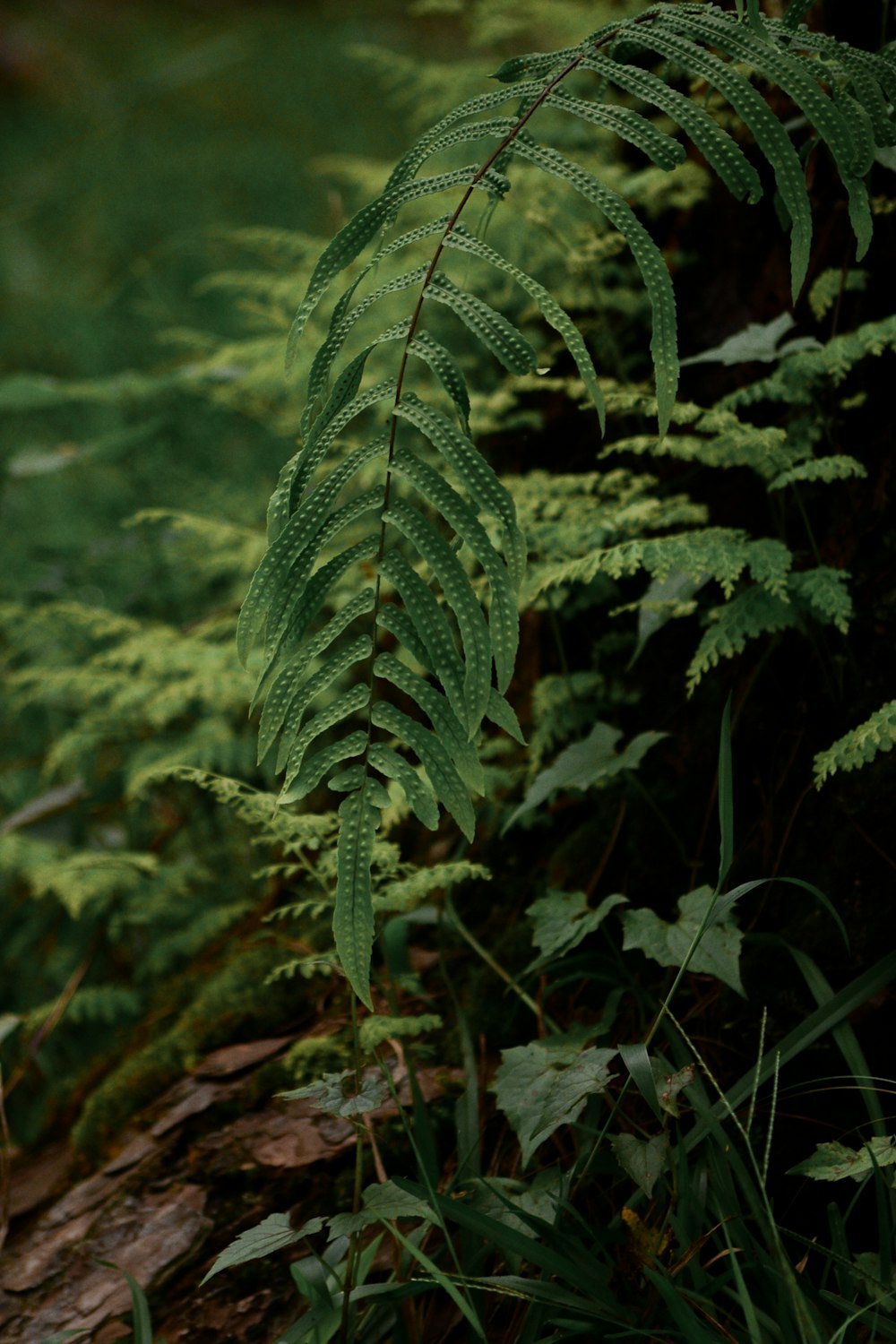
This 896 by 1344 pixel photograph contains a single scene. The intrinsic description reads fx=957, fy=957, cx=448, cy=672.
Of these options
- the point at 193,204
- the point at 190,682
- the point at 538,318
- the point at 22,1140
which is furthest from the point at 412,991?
the point at 193,204

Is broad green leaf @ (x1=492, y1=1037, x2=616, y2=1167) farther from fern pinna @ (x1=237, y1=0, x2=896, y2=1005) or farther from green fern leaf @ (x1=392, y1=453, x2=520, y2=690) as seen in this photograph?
green fern leaf @ (x1=392, y1=453, x2=520, y2=690)

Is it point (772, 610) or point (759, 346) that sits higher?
point (759, 346)

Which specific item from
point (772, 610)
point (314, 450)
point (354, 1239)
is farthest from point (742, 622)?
point (354, 1239)

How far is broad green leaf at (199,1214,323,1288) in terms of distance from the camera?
963mm

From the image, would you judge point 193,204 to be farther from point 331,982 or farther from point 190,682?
point 331,982

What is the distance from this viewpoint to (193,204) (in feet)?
16.6

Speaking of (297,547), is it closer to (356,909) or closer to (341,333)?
(341,333)

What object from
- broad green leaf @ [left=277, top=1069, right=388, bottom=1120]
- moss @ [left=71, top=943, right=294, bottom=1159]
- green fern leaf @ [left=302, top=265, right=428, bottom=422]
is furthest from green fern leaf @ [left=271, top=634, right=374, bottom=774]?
moss @ [left=71, top=943, right=294, bottom=1159]

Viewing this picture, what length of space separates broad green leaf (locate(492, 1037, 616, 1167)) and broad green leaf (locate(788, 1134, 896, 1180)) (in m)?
0.21

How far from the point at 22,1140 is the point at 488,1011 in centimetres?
143

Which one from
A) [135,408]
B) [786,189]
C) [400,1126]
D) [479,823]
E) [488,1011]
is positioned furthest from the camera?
[135,408]

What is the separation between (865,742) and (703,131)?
0.66 metres

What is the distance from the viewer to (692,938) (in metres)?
1.12

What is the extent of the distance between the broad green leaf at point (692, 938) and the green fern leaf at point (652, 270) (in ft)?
1.89
